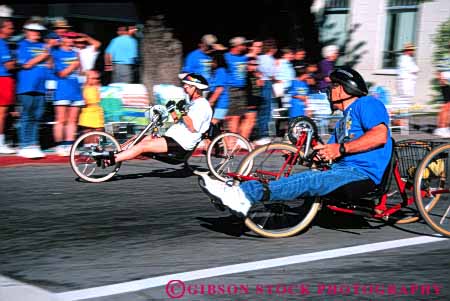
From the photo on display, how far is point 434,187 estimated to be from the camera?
6094mm

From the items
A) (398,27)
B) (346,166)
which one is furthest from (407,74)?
(346,166)

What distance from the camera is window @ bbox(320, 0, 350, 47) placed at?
20188mm

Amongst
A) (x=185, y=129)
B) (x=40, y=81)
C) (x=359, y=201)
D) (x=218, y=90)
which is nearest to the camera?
(x=359, y=201)

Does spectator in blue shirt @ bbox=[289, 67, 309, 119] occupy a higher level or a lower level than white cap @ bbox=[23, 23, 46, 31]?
lower

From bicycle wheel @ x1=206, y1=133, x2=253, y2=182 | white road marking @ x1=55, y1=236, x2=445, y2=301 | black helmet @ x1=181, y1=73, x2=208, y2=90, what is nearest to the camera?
white road marking @ x1=55, y1=236, x2=445, y2=301

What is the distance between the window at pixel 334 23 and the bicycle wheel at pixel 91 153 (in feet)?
40.7

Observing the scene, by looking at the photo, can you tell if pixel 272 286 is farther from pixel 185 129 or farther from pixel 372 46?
pixel 372 46

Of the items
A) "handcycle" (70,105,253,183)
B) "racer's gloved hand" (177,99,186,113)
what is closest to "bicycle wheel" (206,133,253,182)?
"handcycle" (70,105,253,183)

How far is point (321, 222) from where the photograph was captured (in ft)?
22.0

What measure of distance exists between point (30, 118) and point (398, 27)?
11854mm

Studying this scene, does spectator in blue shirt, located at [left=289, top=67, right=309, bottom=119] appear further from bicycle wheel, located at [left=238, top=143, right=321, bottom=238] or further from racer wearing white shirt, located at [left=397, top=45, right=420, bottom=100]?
bicycle wheel, located at [left=238, top=143, right=321, bottom=238]

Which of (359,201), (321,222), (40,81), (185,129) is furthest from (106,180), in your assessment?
(359,201)

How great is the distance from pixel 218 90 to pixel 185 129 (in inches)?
127

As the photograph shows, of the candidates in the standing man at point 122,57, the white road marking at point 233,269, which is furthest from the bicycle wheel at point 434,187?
the standing man at point 122,57
